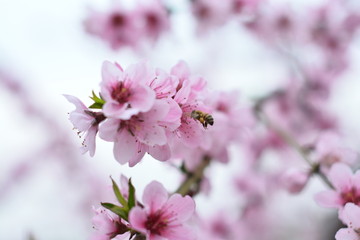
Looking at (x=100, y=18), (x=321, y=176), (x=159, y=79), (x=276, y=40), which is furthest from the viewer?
(x=276, y=40)

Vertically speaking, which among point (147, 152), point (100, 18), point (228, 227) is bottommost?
point (147, 152)

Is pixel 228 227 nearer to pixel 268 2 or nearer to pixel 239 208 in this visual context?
pixel 239 208

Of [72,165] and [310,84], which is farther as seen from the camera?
[72,165]

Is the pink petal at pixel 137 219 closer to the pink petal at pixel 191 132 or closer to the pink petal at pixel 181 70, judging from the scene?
the pink petal at pixel 191 132

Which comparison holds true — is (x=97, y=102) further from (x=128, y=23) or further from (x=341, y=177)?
(x=128, y=23)

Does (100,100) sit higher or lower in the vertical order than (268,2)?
lower

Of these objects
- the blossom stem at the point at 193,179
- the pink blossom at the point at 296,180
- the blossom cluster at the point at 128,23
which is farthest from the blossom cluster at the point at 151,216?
the blossom cluster at the point at 128,23

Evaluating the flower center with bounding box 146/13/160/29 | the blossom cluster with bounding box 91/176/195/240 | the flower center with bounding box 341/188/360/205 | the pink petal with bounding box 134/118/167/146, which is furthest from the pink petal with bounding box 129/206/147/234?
the flower center with bounding box 146/13/160/29

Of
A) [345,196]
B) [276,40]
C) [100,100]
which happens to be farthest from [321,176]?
[276,40]
